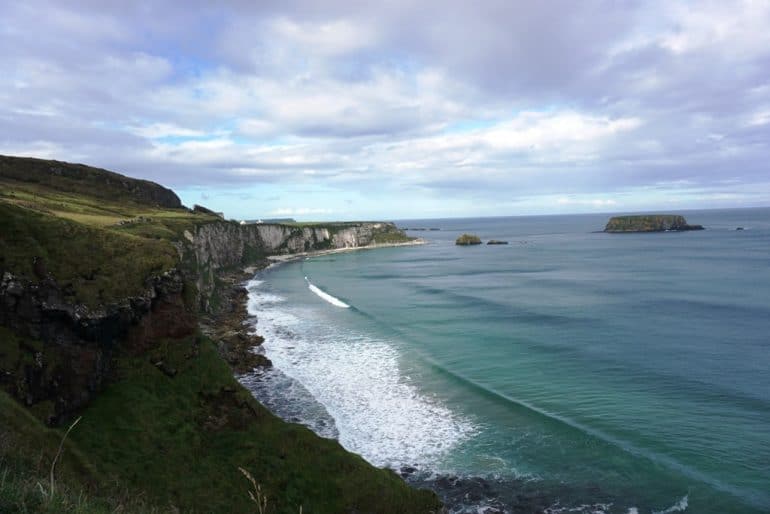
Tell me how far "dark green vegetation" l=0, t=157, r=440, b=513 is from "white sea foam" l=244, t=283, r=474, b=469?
553 cm

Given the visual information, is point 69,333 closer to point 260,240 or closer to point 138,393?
point 138,393

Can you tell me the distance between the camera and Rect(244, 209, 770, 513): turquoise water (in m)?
24.5

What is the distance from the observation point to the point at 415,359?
43.7 meters

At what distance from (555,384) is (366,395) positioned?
13.3m

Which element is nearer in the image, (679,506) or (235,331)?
(679,506)

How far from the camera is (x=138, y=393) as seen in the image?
24625 millimetres

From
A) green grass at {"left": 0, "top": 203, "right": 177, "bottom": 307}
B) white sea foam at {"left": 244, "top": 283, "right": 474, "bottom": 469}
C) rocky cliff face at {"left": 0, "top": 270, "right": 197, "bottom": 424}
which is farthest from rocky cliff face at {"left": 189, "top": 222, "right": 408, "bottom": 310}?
rocky cliff face at {"left": 0, "top": 270, "right": 197, "bottom": 424}

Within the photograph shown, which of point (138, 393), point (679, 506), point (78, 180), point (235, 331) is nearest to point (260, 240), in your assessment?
point (78, 180)

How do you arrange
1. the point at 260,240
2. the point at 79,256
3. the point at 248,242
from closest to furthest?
the point at 79,256 → the point at 248,242 → the point at 260,240

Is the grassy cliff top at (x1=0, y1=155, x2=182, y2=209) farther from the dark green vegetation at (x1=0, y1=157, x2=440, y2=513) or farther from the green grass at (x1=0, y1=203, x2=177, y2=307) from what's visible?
the dark green vegetation at (x1=0, y1=157, x2=440, y2=513)

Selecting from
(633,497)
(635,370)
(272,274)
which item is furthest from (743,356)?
(272,274)

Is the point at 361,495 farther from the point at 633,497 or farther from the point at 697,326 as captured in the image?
the point at 697,326

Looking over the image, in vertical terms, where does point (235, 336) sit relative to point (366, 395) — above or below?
above

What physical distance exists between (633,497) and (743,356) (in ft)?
79.3
